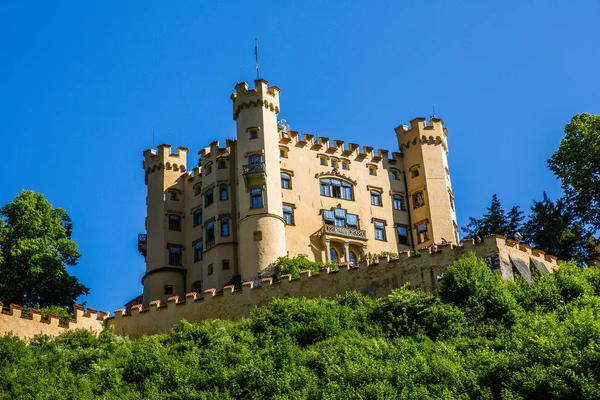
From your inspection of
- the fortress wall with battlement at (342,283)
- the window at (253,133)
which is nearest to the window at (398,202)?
the window at (253,133)

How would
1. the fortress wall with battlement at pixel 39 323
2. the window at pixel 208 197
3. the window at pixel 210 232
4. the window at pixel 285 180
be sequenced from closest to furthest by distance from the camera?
the fortress wall with battlement at pixel 39 323 → the window at pixel 210 232 → the window at pixel 285 180 → the window at pixel 208 197

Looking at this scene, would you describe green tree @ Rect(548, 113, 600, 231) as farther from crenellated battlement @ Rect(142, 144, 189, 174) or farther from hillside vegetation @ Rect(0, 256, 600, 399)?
crenellated battlement @ Rect(142, 144, 189, 174)

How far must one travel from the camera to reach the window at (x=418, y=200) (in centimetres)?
6269

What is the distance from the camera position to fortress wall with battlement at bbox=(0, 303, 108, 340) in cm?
4234

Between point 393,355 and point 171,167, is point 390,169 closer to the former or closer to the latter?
point 171,167

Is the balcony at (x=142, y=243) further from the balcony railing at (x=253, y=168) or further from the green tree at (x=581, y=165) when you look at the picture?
the green tree at (x=581, y=165)

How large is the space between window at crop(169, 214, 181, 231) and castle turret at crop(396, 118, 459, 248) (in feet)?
46.8

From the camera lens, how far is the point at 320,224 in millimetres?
59906

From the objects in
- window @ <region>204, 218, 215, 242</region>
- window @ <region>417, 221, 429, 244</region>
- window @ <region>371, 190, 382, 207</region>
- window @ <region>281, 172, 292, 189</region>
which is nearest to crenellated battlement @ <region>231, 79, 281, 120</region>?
window @ <region>281, 172, 292, 189</region>

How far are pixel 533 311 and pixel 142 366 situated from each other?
605 inches

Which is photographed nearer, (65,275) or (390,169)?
(65,275)

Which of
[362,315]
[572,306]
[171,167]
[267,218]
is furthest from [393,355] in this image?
[171,167]

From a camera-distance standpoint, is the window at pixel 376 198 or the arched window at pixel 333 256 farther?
the window at pixel 376 198

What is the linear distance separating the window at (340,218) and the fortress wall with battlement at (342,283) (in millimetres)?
14875
